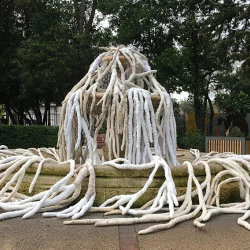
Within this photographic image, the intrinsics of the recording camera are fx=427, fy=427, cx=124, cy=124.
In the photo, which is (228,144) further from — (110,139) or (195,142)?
(110,139)

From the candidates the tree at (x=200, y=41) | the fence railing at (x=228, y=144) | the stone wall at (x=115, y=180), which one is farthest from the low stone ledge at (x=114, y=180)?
the tree at (x=200, y=41)

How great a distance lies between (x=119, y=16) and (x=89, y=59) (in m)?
3.03

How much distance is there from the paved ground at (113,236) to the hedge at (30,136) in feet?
42.9

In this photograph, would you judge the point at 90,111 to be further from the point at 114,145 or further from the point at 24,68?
the point at 24,68

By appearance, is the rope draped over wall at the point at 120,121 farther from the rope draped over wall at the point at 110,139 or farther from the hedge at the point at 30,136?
the hedge at the point at 30,136

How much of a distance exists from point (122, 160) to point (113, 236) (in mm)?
932

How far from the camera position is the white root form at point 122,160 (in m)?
2.96

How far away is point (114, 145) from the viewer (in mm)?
3748

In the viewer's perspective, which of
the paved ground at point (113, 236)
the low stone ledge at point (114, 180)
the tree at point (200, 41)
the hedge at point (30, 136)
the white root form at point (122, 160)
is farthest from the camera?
A: the tree at point (200, 41)

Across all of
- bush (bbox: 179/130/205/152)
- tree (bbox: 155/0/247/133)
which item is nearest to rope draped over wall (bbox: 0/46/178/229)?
bush (bbox: 179/130/205/152)

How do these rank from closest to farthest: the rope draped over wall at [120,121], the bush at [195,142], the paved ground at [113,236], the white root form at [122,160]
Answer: the paved ground at [113,236] → the white root form at [122,160] → the rope draped over wall at [120,121] → the bush at [195,142]

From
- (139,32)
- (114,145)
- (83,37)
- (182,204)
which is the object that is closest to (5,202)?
(114,145)

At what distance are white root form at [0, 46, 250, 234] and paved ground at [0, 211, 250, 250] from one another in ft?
0.23

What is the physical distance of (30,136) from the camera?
15.8 meters
